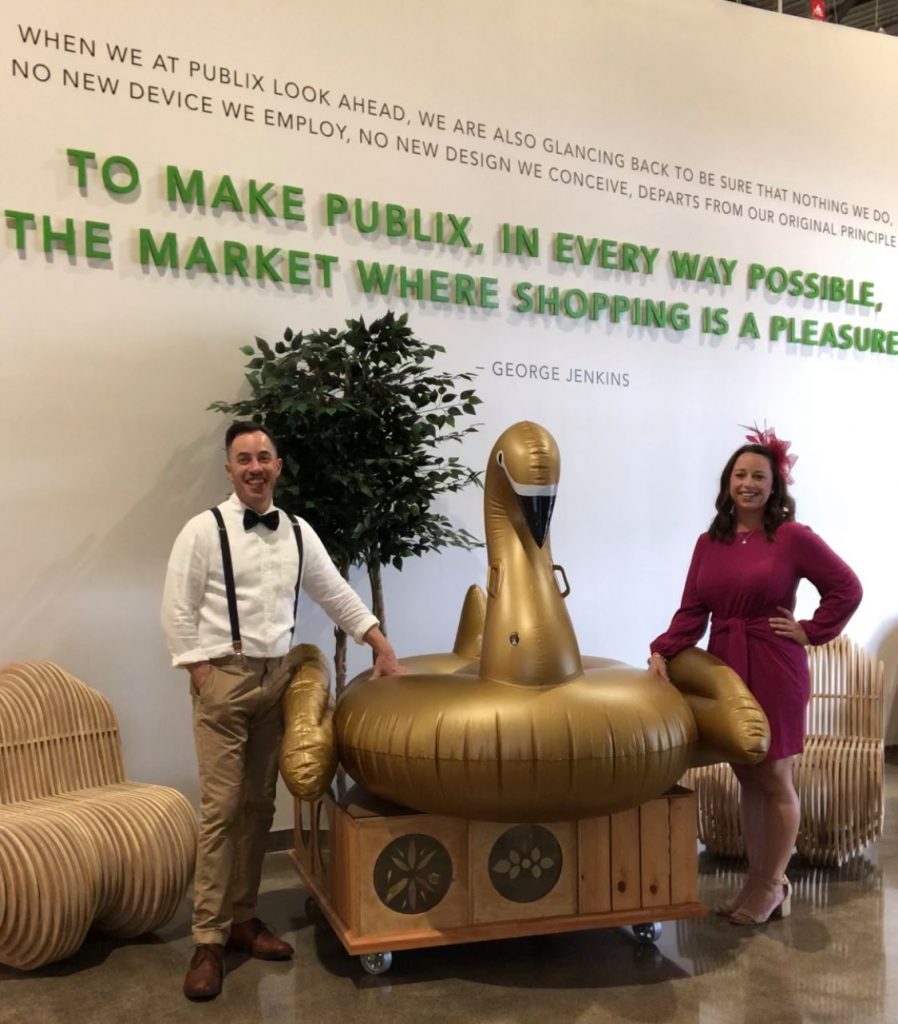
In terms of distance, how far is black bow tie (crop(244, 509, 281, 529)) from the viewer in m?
2.89

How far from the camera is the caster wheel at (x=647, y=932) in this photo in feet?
10.1

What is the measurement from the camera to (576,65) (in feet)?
15.4

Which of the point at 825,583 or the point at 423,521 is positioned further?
the point at 423,521

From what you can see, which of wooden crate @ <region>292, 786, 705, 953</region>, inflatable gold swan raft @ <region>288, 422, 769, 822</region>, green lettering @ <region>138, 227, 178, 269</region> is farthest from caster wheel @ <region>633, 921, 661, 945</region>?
green lettering @ <region>138, 227, 178, 269</region>

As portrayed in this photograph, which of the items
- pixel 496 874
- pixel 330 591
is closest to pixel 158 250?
pixel 330 591

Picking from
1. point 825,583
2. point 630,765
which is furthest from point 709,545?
point 630,765

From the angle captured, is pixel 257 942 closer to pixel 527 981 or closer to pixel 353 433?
pixel 527 981

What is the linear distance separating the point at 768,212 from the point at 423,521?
9.21 feet

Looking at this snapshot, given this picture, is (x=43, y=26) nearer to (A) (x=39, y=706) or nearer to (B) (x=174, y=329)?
(B) (x=174, y=329)

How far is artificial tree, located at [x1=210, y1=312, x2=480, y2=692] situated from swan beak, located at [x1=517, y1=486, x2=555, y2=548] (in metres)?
0.71

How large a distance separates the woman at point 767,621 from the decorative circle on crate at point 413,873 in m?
0.90

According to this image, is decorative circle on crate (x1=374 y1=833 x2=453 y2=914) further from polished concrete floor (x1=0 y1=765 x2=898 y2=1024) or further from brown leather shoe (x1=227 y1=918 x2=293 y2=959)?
brown leather shoe (x1=227 y1=918 x2=293 y2=959)

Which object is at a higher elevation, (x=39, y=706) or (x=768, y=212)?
Result: (x=768, y=212)

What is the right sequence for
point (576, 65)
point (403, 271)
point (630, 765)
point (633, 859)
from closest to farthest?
point (630, 765) < point (633, 859) < point (403, 271) < point (576, 65)
